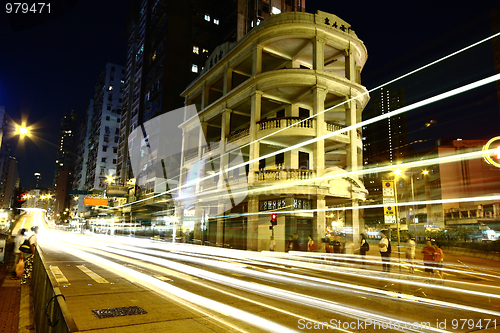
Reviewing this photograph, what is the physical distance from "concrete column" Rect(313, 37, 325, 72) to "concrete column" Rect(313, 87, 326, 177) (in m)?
1.95

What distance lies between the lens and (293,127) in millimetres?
24984

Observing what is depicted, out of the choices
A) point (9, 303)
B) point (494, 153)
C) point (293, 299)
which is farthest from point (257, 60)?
point (9, 303)

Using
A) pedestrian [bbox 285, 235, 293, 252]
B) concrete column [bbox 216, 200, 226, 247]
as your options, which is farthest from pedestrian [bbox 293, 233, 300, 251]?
concrete column [bbox 216, 200, 226, 247]

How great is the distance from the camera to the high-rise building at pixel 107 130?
9519cm

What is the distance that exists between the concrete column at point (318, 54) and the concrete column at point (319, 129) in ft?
6.40

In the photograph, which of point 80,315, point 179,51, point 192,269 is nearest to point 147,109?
point 179,51

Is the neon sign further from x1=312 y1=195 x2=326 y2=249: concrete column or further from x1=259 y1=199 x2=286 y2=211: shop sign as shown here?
x1=259 y1=199 x2=286 y2=211: shop sign

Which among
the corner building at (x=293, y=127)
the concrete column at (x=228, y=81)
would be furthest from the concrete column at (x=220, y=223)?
the concrete column at (x=228, y=81)

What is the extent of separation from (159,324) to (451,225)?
64.0 m

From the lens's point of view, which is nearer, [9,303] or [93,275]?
[9,303]

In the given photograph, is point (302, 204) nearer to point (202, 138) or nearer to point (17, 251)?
point (202, 138)

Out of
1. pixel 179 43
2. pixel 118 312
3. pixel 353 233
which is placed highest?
pixel 179 43

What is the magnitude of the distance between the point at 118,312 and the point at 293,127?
66.3 feet

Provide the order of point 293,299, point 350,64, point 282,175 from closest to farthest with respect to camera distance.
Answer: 1. point 293,299
2. point 282,175
3. point 350,64
